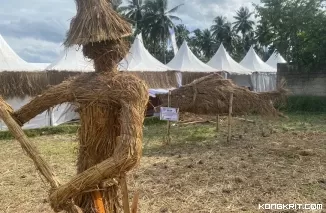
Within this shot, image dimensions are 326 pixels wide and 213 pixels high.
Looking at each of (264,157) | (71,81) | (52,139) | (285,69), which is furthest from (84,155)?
(285,69)

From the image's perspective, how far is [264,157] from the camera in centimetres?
807

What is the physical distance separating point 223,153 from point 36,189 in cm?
447

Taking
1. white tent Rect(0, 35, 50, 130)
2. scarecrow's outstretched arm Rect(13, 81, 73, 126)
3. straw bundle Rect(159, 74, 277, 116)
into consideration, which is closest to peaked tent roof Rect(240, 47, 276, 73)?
straw bundle Rect(159, 74, 277, 116)

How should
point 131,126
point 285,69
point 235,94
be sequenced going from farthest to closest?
point 285,69 < point 235,94 < point 131,126

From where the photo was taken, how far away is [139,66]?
62.8 feet

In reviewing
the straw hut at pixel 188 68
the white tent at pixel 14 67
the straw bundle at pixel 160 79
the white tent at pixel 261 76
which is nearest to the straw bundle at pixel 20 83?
the white tent at pixel 14 67

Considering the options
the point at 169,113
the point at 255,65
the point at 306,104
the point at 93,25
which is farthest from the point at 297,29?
the point at 93,25

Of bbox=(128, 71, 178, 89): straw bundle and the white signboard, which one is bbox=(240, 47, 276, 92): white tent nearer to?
bbox=(128, 71, 178, 89): straw bundle

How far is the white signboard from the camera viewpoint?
987 cm

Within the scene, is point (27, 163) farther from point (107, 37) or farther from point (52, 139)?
point (107, 37)

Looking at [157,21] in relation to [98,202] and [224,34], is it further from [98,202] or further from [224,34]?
[98,202]

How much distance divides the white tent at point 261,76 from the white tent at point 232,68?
57 cm

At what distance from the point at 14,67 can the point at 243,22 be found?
1537 inches

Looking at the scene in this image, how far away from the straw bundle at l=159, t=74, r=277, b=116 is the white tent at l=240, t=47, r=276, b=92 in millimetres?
16216
